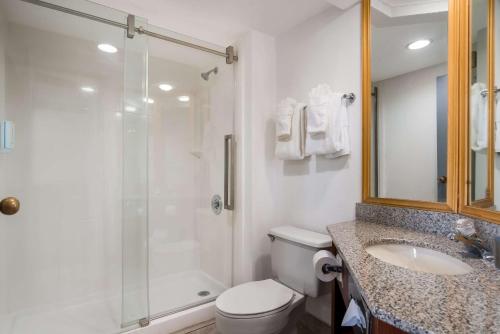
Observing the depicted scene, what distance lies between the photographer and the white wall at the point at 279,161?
67.6 inches

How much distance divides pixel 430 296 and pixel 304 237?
105 cm

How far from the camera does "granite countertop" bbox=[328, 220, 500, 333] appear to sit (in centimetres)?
48

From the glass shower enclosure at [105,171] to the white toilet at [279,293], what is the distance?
0.62 m

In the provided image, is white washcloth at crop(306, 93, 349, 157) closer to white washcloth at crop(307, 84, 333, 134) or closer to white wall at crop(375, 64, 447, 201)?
white washcloth at crop(307, 84, 333, 134)

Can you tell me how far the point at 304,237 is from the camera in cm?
162

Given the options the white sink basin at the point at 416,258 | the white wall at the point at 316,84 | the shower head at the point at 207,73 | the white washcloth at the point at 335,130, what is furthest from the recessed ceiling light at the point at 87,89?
the white sink basin at the point at 416,258

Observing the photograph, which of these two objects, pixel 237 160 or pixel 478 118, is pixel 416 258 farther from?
pixel 237 160

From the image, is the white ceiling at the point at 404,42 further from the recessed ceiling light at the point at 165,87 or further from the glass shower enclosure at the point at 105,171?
the recessed ceiling light at the point at 165,87

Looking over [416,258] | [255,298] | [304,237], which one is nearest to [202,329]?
[255,298]

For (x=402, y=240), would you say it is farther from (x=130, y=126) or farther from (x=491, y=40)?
(x=130, y=126)

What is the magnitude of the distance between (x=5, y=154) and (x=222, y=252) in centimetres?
181

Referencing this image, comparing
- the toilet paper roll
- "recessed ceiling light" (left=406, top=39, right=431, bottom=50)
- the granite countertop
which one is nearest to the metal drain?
the toilet paper roll

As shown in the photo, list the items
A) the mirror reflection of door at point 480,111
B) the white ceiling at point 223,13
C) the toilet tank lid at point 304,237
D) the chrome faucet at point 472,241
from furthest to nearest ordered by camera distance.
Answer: the white ceiling at point 223,13 < the toilet tank lid at point 304,237 < the mirror reflection of door at point 480,111 < the chrome faucet at point 472,241

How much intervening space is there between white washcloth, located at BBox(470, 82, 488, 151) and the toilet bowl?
46.7 inches
